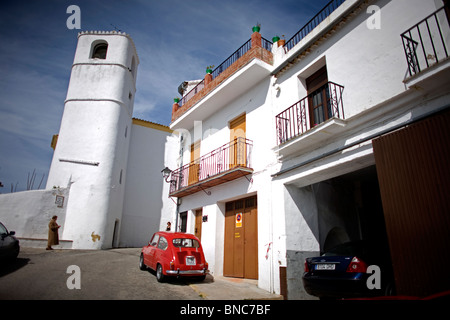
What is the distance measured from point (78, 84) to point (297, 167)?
1570 centimetres

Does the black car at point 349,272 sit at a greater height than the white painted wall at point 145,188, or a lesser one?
lesser

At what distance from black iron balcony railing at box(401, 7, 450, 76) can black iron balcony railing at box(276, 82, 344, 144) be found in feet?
5.80

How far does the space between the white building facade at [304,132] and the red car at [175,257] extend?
1810mm

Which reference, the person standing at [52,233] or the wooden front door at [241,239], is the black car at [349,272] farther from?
the person standing at [52,233]

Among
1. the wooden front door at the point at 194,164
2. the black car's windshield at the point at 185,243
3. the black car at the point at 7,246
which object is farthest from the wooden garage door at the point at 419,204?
the black car at the point at 7,246

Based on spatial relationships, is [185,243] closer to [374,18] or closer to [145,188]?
[374,18]

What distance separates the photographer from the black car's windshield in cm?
828

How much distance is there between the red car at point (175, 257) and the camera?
7715 millimetres

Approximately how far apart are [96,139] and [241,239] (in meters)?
11.3

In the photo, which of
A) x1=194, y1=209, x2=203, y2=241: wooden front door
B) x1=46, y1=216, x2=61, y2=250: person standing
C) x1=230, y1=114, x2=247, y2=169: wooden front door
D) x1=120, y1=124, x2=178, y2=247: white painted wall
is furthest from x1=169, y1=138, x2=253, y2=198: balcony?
x1=120, y1=124, x2=178, y2=247: white painted wall

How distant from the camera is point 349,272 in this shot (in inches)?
200

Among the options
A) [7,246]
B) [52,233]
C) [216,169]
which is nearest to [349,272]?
[216,169]

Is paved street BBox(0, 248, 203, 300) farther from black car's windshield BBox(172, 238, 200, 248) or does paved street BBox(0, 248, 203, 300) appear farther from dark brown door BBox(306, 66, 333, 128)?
dark brown door BBox(306, 66, 333, 128)
